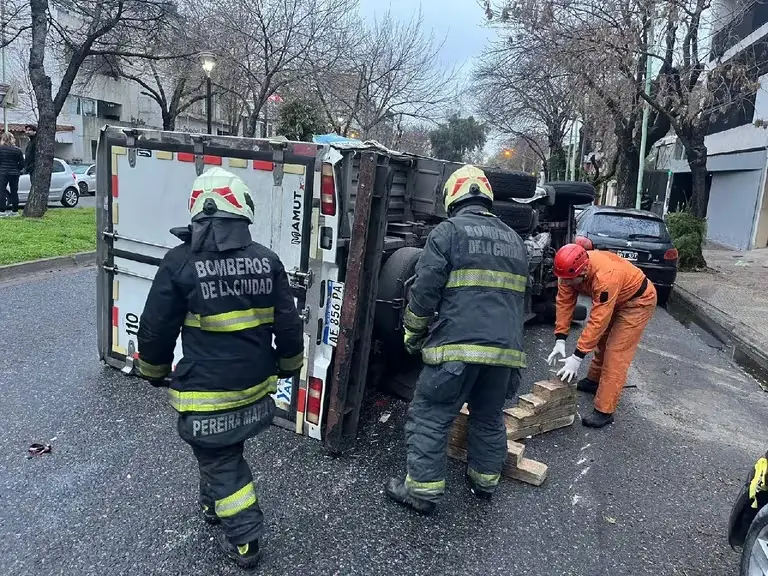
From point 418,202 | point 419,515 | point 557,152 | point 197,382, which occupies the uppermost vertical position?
Result: point 557,152

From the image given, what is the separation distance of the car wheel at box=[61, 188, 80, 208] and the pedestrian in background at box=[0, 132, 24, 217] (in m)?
4.20

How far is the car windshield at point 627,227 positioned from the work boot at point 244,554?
805 centimetres

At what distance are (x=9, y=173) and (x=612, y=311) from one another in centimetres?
1291

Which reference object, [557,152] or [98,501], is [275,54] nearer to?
[98,501]

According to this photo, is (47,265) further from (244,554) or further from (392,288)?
(244,554)

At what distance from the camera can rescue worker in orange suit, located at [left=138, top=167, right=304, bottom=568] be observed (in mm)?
2436

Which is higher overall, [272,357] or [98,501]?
[272,357]

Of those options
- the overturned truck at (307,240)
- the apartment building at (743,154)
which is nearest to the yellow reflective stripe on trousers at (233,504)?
the overturned truck at (307,240)

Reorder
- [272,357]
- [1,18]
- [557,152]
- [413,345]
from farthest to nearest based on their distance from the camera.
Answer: [557,152] < [1,18] < [413,345] < [272,357]

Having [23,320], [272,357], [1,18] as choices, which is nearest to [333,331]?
[272,357]

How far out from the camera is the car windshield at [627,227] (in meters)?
9.32

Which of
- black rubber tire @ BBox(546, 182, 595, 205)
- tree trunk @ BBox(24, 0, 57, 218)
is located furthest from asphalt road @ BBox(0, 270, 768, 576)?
tree trunk @ BBox(24, 0, 57, 218)

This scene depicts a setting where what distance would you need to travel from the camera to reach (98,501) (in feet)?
9.84

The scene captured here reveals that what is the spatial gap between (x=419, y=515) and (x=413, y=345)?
0.89m
